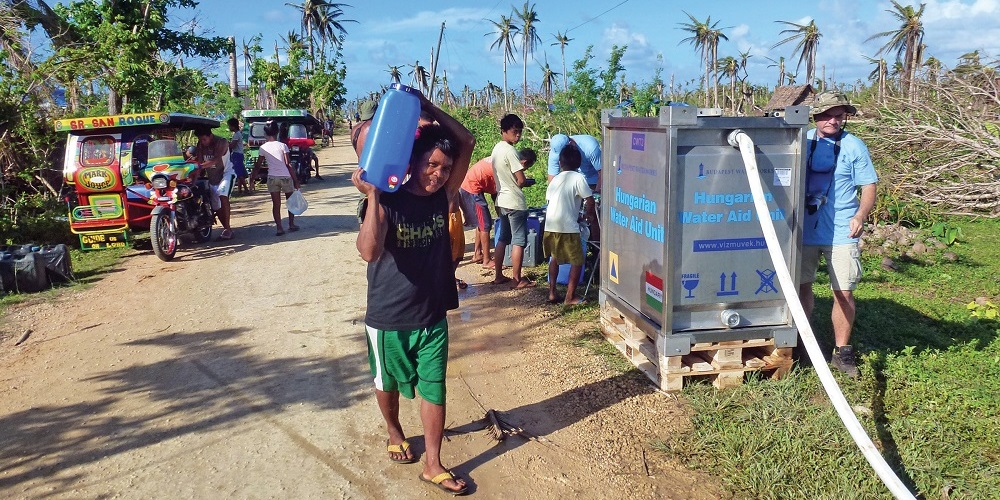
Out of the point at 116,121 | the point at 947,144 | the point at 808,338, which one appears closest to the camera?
the point at 808,338

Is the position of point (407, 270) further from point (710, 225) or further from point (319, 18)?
point (319, 18)

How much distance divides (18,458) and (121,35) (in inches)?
420

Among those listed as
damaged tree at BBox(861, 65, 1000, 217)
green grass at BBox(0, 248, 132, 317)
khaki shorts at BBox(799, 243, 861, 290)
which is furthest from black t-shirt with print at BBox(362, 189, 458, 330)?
damaged tree at BBox(861, 65, 1000, 217)

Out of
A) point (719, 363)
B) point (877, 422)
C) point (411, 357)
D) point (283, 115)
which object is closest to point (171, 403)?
point (411, 357)

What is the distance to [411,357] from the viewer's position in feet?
12.0

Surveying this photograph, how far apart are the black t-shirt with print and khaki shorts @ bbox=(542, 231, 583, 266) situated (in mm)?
3019

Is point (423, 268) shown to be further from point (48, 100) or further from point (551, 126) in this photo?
point (551, 126)

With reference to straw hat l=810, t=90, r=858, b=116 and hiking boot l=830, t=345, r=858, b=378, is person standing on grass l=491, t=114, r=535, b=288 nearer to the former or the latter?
straw hat l=810, t=90, r=858, b=116

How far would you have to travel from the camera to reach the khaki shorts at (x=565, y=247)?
6.49 m

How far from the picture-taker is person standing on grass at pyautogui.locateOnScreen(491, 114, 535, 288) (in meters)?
7.29

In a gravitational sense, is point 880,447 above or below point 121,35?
below

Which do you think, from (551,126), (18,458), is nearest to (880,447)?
(18,458)

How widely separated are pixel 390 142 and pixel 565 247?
3.40 m

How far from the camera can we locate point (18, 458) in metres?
4.01
